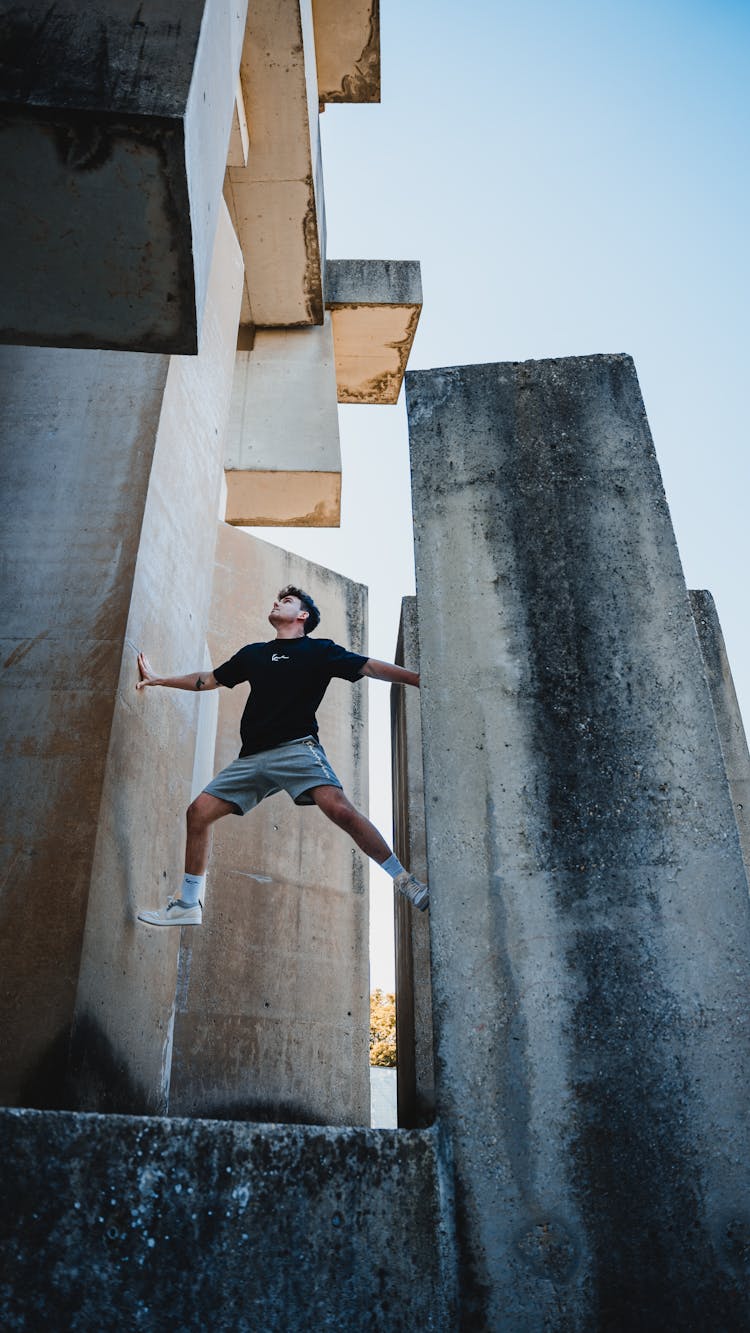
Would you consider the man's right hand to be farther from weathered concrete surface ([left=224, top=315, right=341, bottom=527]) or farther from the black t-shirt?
weathered concrete surface ([left=224, top=315, right=341, bottom=527])

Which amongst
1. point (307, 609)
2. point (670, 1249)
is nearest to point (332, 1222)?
point (670, 1249)

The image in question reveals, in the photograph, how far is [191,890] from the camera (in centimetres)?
460

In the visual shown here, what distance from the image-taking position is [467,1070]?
2561mm

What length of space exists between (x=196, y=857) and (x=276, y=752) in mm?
679

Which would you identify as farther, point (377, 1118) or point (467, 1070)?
point (377, 1118)

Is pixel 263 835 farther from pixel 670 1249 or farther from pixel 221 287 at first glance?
pixel 670 1249

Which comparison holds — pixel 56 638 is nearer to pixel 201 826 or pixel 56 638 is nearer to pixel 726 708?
pixel 201 826

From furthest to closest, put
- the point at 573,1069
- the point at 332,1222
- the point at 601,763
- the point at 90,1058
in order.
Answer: the point at 90,1058 < the point at 601,763 < the point at 573,1069 < the point at 332,1222

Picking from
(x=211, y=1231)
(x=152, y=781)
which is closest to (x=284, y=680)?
(x=152, y=781)

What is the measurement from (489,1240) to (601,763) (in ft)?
4.61

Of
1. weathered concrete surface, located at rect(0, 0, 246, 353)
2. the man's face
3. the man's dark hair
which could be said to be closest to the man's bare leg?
the man's face

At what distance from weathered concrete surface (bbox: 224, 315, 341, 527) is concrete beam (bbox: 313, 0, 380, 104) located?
2.50m

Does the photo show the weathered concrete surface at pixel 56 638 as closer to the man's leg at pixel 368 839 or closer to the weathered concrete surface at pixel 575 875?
the man's leg at pixel 368 839

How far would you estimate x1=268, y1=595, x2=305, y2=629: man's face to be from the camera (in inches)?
207
